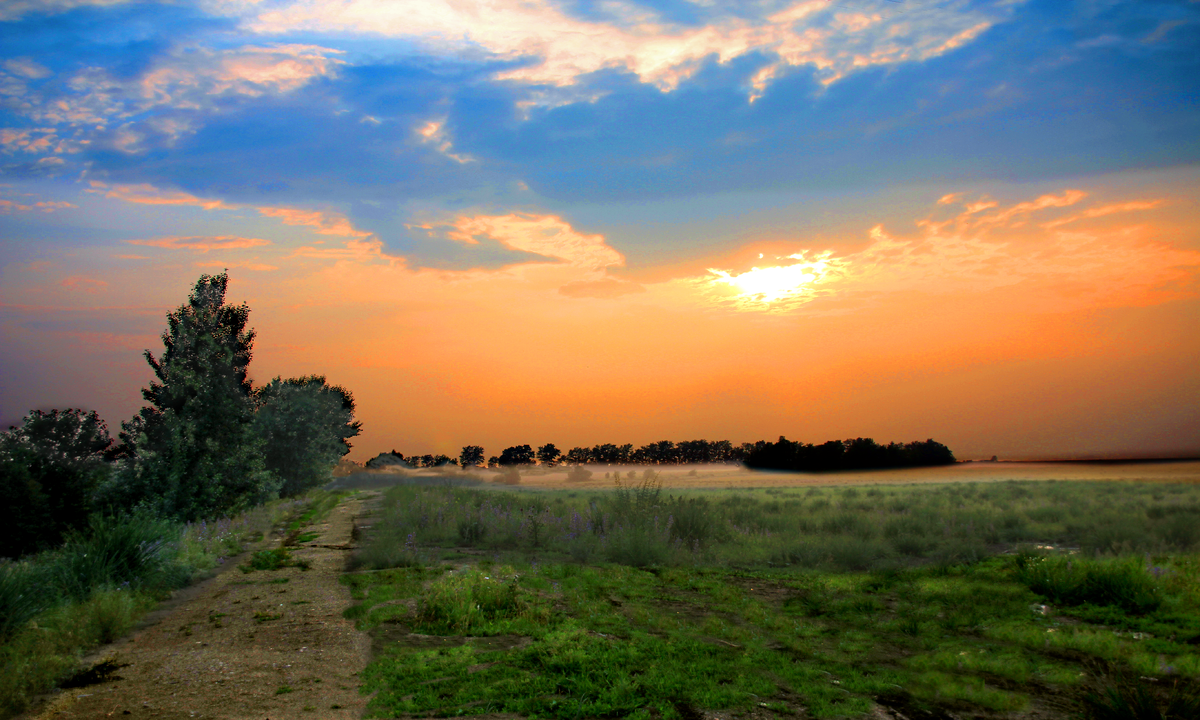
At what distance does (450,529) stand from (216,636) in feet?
31.8

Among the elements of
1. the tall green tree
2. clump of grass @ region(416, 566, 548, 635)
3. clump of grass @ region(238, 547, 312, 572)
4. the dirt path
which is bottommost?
clump of grass @ region(238, 547, 312, 572)

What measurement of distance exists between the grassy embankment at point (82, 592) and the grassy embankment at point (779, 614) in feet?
10.6

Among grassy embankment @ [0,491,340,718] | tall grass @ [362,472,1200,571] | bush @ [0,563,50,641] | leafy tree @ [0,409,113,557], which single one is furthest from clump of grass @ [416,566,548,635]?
leafy tree @ [0,409,113,557]

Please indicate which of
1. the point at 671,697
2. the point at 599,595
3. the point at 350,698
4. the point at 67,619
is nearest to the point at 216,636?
the point at 67,619

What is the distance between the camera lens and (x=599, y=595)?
1090cm

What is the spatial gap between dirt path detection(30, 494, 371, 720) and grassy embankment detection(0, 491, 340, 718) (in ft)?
1.20

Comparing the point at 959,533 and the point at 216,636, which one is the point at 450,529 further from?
the point at 959,533

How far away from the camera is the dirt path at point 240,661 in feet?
20.3

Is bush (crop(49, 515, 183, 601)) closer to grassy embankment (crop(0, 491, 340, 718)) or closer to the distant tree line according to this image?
grassy embankment (crop(0, 491, 340, 718))

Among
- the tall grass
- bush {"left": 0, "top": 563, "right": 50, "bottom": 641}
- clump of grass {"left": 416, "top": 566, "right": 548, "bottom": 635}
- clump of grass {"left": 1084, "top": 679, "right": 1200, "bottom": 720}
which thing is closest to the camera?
clump of grass {"left": 1084, "top": 679, "right": 1200, "bottom": 720}

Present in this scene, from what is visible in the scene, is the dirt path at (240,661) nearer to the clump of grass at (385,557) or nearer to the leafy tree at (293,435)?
the clump of grass at (385,557)

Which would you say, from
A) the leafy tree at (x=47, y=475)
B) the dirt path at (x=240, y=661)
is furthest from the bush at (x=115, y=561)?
the leafy tree at (x=47, y=475)

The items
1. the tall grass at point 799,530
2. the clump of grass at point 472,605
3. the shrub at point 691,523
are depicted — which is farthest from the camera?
the shrub at point 691,523

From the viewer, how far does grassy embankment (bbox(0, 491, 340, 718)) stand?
283 inches
